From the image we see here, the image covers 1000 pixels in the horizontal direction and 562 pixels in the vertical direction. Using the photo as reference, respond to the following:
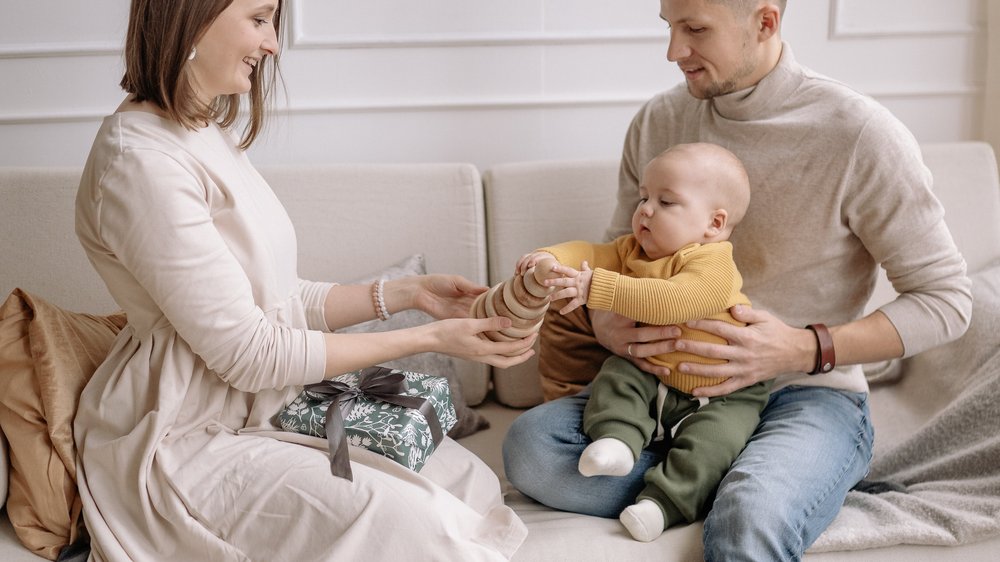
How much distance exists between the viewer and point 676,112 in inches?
79.5

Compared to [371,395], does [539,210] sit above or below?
above

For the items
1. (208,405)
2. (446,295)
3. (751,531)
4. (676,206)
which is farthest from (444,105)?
(751,531)

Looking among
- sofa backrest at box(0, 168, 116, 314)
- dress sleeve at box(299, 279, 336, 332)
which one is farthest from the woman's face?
sofa backrest at box(0, 168, 116, 314)

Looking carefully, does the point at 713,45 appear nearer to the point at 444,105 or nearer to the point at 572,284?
the point at 572,284

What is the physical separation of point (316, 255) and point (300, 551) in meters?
0.91

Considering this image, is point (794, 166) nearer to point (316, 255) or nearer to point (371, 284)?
point (371, 284)

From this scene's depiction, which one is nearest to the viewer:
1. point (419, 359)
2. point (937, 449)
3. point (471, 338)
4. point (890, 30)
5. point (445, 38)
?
point (471, 338)

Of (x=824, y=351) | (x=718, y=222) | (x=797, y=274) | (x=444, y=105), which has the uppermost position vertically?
(x=444, y=105)

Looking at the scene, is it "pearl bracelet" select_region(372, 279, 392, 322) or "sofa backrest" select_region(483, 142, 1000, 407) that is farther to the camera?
"sofa backrest" select_region(483, 142, 1000, 407)

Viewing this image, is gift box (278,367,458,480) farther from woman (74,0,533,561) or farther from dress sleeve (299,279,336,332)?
dress sleeve (299,279,336,332)

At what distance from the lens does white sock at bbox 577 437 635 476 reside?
1.58 m

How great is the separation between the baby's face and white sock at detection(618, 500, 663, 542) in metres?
0.47

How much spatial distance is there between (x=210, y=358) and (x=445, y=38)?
3.96 feet

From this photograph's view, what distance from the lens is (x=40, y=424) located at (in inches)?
60.3
